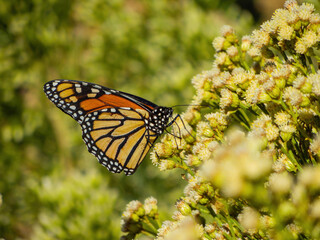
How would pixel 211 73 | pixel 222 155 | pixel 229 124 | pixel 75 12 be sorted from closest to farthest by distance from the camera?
pixel 222 155 → pixel 229 124 → pixel 211 73 → pixel 75 12

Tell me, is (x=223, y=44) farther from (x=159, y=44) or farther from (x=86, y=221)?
(x=159, y=44)

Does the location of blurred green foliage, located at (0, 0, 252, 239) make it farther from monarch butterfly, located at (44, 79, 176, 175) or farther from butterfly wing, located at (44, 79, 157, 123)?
butterfly wing, located at (44, 79, 157, 123)

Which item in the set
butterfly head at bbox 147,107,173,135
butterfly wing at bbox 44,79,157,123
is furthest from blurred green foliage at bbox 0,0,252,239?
butterfly wing at bbox 44,79,157,123

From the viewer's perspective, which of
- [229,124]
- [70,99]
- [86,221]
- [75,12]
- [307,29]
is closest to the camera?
Result: [307,29]

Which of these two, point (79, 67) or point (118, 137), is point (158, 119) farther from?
point (79, 67)

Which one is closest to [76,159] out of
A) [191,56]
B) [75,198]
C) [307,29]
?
[75,198]

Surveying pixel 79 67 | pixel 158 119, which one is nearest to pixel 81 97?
pixel 158 119
